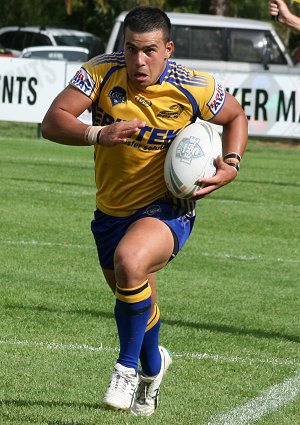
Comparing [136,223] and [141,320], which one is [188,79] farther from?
[141,320]

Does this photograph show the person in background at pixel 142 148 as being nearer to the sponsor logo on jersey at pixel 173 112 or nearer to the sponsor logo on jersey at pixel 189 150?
the sponsor logo on jersey at pixel 173 112

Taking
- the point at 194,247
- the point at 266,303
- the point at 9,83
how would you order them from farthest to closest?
the point at 9,83
the point at 194,247
the point at 266,303

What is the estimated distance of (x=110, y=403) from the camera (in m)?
5.88

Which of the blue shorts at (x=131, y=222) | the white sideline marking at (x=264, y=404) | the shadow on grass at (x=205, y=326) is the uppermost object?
the blue shorts at (x=131, y=222)

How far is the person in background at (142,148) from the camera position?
19.9 feet

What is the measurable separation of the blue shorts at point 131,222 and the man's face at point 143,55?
0.64m

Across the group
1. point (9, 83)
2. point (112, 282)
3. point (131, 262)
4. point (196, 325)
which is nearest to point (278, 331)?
point (196, 325)

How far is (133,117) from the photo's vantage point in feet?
20.5

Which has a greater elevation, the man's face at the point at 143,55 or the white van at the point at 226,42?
the man's face at the point at 143,55

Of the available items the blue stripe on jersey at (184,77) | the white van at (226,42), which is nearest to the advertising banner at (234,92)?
the white van at (226,42)

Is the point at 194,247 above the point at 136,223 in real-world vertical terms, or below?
below

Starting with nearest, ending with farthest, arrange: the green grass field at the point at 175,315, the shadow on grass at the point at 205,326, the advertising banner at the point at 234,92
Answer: the green grass field at the point at 175,315 → the shadow on grass at the point at 205,326 → the advertising banner at the point at 234,92

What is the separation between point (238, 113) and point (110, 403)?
174 cm

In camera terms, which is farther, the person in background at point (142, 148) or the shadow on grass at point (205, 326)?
the shadow on grass at point (205, 326)
